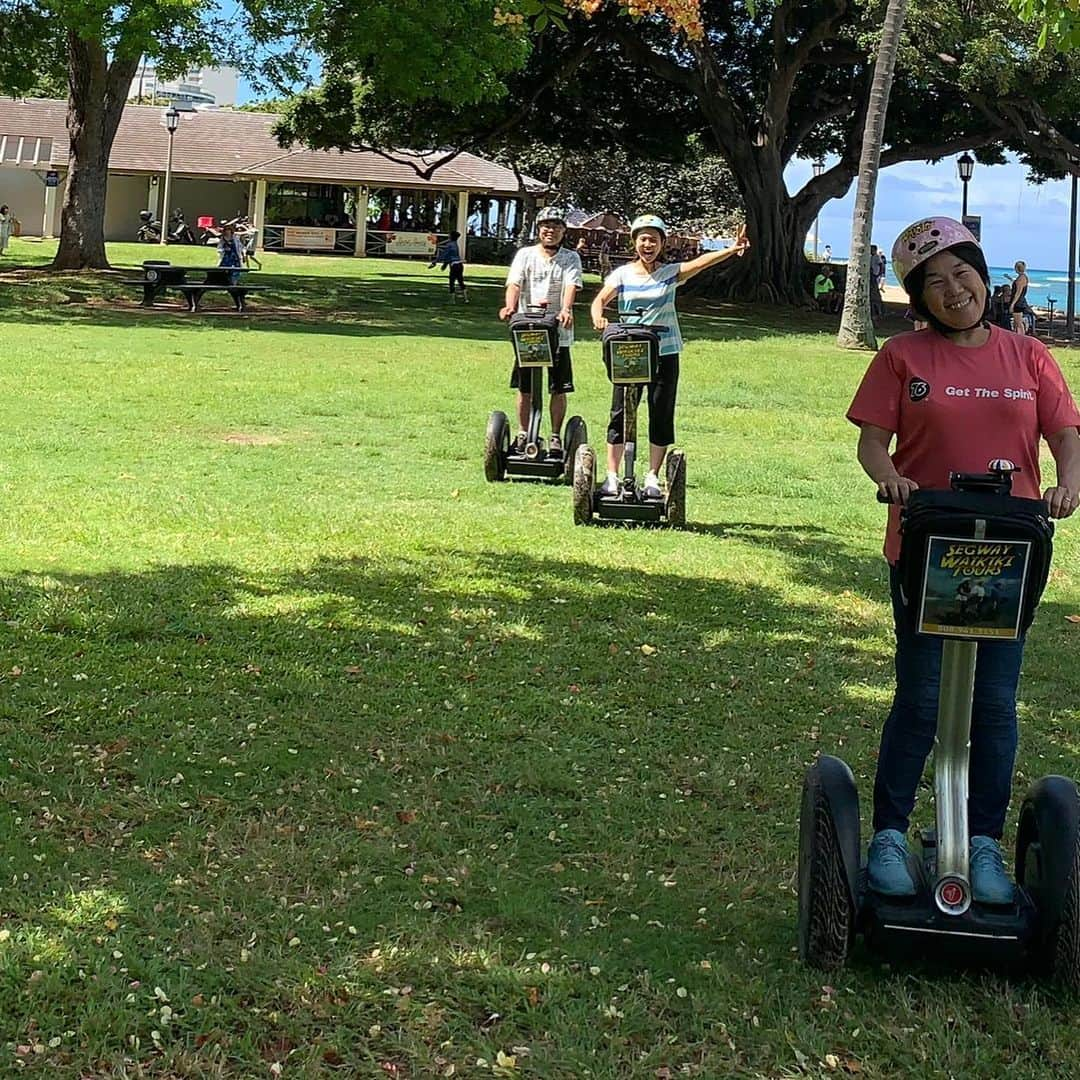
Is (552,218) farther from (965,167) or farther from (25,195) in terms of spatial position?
(25,195)

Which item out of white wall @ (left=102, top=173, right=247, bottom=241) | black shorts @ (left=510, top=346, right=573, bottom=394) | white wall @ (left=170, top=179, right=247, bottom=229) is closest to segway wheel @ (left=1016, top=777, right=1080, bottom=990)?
black shorts @ (left=510, top=346, right=573, bottom=394)

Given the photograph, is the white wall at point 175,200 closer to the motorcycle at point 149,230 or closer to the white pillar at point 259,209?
the white pillar at point 259,209

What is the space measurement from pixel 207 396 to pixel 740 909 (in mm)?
11462

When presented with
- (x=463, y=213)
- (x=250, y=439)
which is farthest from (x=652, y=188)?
(x=250, y=439)

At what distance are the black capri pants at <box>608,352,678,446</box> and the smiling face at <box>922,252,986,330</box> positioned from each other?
5.03m

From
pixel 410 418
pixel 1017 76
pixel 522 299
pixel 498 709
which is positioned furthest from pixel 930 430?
pixel 1017 76

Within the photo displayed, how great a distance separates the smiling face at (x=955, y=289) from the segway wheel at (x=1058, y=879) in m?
1.20

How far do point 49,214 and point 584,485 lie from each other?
52685mm

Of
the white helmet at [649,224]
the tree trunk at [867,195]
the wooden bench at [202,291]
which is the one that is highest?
the tree trunk at [867,195]

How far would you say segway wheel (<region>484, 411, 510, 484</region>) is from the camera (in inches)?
407

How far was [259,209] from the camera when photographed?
5384cm

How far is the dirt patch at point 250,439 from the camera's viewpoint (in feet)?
38.7

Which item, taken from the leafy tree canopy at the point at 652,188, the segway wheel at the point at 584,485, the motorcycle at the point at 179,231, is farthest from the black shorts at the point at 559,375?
the leafy tree canopy at the point at 652,188

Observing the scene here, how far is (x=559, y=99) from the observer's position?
35844 mm
